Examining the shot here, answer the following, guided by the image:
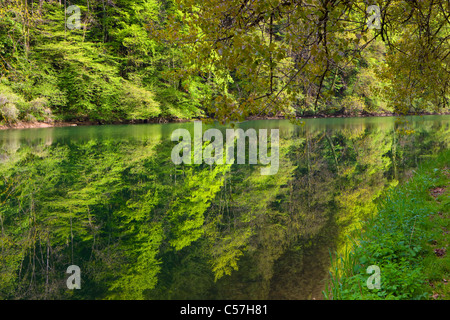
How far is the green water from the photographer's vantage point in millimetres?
4445

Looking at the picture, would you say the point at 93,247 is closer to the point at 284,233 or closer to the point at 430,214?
the point at 284,233

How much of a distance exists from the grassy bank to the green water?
0.43 m

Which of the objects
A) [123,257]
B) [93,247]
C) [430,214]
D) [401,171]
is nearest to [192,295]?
[123,257]

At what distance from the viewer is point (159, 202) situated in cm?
825

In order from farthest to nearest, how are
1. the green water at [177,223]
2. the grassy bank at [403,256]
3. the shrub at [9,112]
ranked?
the shrub at [9,112] < the green water at [177,223] < the grassy bank at [403,256]

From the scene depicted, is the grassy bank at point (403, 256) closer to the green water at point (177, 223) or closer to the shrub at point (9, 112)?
the green water at point (177, 223)

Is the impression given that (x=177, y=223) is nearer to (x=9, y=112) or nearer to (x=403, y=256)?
(x=403, y=256)

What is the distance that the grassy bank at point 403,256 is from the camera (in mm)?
3492

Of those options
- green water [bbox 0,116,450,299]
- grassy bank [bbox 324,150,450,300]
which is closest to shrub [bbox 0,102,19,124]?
green water [bbox 0,116,450,299]

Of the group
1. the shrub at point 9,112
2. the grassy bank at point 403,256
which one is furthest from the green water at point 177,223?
the shrub at point 9,112

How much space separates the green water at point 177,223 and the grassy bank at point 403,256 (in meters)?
0.43

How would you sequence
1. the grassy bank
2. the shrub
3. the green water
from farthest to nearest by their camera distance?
the shrub
the green water
the grassy bank

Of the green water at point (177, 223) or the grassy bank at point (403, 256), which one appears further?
the green water at point (177, 223)

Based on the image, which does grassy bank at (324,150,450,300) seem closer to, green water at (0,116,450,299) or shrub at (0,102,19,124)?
green water at (0,116,450,299)
